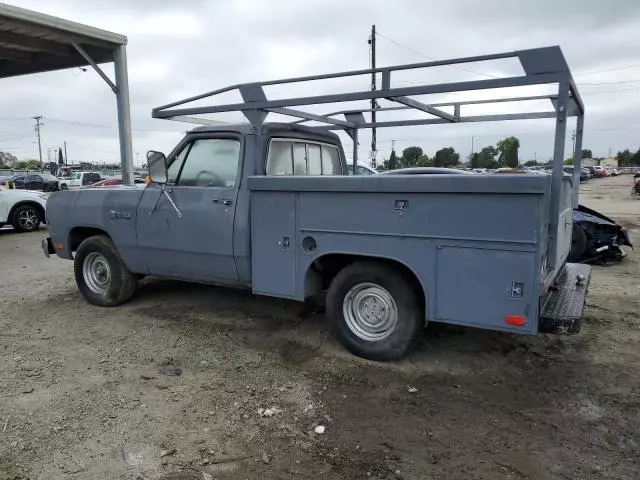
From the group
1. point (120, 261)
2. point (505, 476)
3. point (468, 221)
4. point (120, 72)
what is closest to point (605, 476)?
point (505, 476)

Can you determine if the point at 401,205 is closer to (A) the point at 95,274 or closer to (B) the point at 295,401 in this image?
(B) the point at 295,401

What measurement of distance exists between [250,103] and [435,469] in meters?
3.28

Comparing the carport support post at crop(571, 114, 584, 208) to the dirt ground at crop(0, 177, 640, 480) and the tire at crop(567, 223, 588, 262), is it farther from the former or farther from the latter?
the tire at crop(567, 223, 588, 262)

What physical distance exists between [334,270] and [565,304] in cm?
193

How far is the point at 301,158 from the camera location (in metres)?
5.23

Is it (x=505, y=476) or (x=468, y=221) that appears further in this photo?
(x=468, y=221)

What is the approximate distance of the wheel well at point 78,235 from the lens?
609 centimetres

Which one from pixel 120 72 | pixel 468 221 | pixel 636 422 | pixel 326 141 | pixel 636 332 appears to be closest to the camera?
pixel 636 422

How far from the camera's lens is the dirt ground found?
9.48 ft

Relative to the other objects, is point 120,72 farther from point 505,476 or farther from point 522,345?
point 505,476

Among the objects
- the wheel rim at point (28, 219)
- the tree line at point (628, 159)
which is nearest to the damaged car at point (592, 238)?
the wheel rim at point (28, 219)

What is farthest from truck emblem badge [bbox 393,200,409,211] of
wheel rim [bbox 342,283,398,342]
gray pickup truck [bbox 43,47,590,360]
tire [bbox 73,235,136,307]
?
tire [bbox 73,235,136,307]

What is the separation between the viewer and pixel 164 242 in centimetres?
523

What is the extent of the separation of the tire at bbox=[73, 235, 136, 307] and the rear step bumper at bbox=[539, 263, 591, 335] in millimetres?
4409
